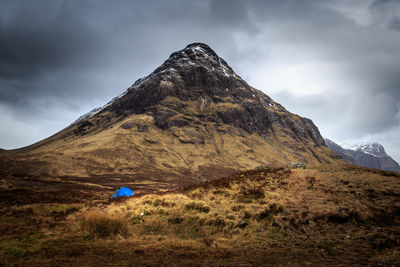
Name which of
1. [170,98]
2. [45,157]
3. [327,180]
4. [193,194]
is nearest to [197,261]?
[193,194]

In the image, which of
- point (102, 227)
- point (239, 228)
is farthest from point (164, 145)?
point (239, 228)

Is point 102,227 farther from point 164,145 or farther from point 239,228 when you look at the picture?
point 164,145

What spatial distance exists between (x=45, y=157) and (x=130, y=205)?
97.6m

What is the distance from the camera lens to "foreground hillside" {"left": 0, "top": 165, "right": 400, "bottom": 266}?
7.46 meters

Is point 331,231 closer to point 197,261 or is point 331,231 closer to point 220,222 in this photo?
point 220,222

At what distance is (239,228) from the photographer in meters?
10.5

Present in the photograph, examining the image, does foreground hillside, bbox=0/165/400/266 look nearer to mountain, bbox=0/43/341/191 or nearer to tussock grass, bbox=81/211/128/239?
tussock grass, bbox=81/211/128/239

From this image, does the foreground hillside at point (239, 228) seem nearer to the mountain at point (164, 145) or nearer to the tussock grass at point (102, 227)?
the tussock grass at point (102, 227)

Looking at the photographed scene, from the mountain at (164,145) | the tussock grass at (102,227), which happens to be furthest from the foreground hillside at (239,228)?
the mountain at (164,145)

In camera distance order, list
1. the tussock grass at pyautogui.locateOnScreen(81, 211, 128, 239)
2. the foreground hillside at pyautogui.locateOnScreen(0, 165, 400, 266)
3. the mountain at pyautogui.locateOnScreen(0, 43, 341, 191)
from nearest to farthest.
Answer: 1. the foreground hillside at pyautogui.locateOnScreen(0, 165, 400, 266)
2. the tussock grass at pyautogui.locateOnScreen(81, 211, 128, 239)
3. the mountain at pyautogui.locateOnScreen(0, 43, 341, 191)

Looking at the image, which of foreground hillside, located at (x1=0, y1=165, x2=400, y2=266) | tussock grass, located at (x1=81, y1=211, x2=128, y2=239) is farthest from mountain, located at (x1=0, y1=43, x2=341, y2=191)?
tussock grass, located at (x1=81, y1=211, x2=128, y2=239)

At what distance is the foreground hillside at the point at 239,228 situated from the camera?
7.46 m

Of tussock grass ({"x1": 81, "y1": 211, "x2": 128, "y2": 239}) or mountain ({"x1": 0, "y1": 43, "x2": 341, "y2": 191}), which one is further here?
mountain ({"x1": 0, "y1": 43, "x2": 341, "y2": 191})

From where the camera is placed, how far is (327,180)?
51.0 ft
